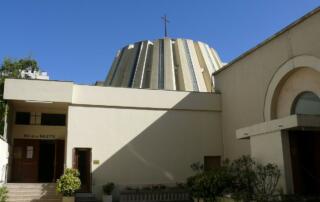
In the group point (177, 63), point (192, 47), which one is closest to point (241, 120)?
point (177, 63)

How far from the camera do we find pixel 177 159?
56.3 ft

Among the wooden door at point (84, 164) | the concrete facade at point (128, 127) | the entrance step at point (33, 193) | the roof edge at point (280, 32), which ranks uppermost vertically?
the roof edge at point (280, 32)

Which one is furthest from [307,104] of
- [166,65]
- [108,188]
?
[166,65]

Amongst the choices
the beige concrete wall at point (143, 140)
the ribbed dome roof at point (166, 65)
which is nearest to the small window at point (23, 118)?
the beige concrete wall at point (143, 140)

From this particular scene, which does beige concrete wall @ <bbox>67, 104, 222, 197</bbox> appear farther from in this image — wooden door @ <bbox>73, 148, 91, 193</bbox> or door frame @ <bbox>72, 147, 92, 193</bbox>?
wooden door @ <bbox>73, 148, 91, 193</bbox>

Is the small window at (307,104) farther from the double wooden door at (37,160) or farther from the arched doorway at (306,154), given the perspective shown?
the double wooden door at (37,160)

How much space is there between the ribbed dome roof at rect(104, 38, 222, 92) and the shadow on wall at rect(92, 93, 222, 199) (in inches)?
369

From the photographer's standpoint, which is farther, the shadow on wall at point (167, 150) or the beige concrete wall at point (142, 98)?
the beige concrete wall at point (142, 98)

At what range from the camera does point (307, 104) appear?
41.2 ft

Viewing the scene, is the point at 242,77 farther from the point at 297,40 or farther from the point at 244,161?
the point at 244,161

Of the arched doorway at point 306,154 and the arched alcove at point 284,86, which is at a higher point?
the arched alcove at point 284,86

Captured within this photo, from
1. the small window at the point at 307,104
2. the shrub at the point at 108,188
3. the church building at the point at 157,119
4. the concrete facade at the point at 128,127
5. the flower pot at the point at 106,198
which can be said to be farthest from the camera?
the concrete facade at the point at 128,127

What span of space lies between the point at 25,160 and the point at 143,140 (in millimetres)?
→ 6313

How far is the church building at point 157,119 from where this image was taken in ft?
42.1
